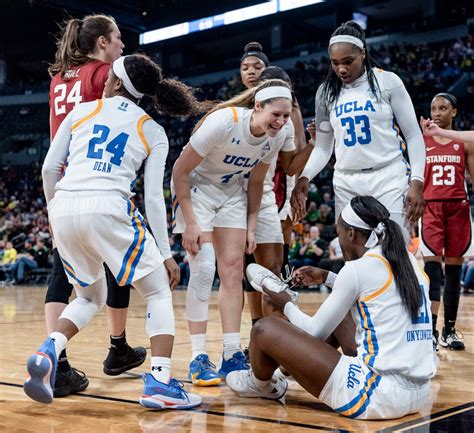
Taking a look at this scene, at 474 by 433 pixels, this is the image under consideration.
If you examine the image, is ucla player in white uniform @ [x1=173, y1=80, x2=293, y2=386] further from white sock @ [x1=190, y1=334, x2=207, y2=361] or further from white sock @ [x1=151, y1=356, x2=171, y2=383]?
white sock @ [x1=151, y1=356, x2=171, y2=383]

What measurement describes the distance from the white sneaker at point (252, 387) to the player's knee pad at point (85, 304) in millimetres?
693

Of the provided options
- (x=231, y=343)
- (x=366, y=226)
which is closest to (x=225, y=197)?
(x=231, y=343)

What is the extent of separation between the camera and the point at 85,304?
9.75ft

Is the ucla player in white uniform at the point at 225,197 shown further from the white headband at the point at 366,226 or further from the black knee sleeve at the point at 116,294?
the white headband at the point at 366,226

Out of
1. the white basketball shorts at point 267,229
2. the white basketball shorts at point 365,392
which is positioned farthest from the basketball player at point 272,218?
the white basketball shorts at point 365,392

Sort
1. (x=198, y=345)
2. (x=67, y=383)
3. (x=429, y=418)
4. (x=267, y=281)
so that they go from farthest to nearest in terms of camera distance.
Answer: (x=198, y=345) → (x=67, y=383) → (x=267, y=281) → (x=429, y=418)

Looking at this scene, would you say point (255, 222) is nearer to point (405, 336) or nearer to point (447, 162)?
point (405, 336)

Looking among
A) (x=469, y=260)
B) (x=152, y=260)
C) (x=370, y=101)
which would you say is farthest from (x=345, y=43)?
(x=469, y=260)

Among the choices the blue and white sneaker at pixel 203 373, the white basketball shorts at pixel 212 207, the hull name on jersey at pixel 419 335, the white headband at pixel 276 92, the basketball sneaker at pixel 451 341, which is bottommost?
the basketball sneaker at pixel 451 341

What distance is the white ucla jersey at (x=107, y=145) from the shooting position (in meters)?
2.84

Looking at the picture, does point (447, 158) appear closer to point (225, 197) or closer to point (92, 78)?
point (225, 197)

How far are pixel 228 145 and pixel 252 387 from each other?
118 cm

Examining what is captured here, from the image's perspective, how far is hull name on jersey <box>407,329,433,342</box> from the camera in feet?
8.50

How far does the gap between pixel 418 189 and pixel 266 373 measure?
Result: 1.23m
